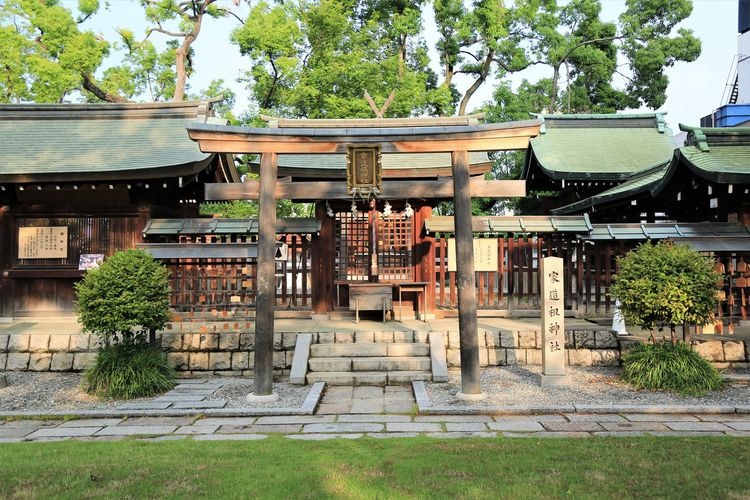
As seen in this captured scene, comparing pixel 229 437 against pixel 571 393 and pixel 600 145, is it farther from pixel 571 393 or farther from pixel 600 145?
pixel 600 145

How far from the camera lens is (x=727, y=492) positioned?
15.1 ft

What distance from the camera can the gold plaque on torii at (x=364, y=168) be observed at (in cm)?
923

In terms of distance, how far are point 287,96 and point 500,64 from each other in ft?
45.2

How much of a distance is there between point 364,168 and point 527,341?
15.8ft

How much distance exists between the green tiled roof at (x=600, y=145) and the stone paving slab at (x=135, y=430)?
12970 millimetres

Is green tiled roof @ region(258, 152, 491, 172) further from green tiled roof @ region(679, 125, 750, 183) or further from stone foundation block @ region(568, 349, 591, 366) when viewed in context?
stone foundation block @ region(568, 349, 591, 366)

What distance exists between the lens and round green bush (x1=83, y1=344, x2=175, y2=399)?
9.09 metres

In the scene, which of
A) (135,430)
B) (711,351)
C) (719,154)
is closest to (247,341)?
(135,430)

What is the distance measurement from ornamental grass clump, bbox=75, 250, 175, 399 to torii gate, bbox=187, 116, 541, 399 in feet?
6.20

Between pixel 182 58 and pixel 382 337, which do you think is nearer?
pixel 382 337

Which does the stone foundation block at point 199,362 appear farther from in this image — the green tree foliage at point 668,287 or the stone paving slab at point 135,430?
the green tree foliage at point 668,287

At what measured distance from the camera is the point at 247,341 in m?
11.0

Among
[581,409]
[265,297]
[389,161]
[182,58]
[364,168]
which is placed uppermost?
[182,58]

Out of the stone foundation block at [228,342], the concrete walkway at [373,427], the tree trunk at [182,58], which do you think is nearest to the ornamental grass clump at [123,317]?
the concrete walkway at [373,427]
